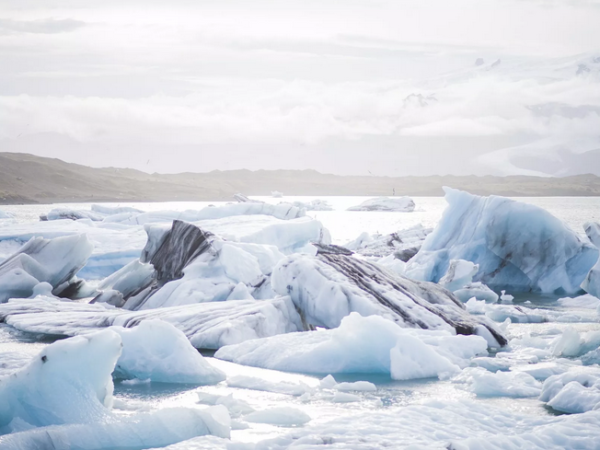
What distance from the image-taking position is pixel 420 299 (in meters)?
10.4

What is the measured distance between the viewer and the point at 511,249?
17594 millimetres

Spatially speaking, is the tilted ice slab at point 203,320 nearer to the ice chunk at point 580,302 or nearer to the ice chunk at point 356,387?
the ice chunk at point 356,387

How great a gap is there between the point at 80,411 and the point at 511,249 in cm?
1381

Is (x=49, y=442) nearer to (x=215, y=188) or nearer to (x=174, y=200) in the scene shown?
(x=174, y=200)

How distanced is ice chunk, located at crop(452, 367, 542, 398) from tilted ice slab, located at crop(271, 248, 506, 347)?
2.09m

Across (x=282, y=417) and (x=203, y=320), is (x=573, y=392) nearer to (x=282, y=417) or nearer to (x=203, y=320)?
(x=282, y=417)

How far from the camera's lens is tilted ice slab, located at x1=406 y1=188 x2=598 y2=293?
56.2ft

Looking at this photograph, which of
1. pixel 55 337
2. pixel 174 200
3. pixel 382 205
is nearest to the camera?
pixel 55 337

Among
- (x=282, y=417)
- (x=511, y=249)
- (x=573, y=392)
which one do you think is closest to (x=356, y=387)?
(x=282, y=417)

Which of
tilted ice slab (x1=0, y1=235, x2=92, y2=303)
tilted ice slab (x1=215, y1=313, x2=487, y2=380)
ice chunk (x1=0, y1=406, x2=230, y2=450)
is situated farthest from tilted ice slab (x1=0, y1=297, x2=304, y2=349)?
ice chunk (x1=0, y1=406, x2=230, y2=450)

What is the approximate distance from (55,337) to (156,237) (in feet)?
14.3

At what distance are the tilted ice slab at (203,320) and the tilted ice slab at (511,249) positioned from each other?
812cm

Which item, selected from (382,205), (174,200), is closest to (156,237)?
(382,205)

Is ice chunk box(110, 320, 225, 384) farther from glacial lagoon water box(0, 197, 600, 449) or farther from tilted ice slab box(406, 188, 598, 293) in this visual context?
tilted ice slab box(406, 188, 598, 293)
